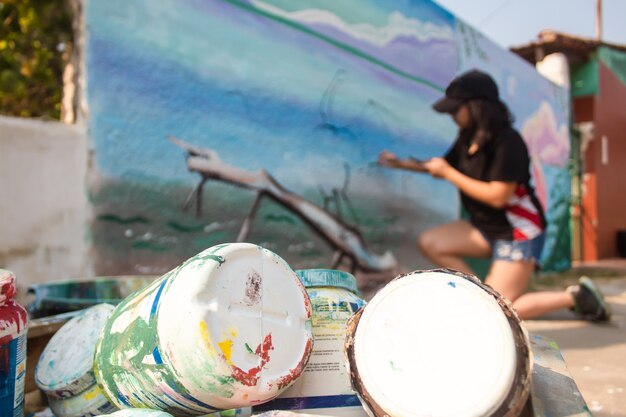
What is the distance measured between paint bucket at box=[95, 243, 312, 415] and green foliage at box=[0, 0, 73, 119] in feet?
6.56

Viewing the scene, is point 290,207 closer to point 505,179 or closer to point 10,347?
point 505,179

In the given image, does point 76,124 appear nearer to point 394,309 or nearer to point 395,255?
point 394,309

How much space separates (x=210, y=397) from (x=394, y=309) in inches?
15.9

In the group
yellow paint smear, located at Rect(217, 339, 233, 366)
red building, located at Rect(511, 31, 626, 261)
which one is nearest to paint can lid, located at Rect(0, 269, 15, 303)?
yellow paint smear, located at Rect(217, 339, 233, 366)

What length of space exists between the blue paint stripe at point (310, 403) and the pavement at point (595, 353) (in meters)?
1.06

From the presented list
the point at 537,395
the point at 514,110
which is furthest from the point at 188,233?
the point at 514,110

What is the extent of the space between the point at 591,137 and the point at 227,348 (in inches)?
359

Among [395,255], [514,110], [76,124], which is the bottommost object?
[395,255]

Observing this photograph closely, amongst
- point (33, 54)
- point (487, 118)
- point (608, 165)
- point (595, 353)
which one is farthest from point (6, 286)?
point (608, 165)

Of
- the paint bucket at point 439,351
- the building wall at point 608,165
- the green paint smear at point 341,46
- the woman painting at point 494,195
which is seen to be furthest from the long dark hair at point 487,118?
the building wall at point 608,165

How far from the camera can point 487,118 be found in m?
2.88

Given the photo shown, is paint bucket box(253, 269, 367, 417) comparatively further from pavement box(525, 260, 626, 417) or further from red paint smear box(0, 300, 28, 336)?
pavement box(525, 260, 626, 417)

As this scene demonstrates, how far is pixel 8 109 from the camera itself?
3.25 meters

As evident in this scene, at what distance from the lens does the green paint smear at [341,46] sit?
10.7 ft
